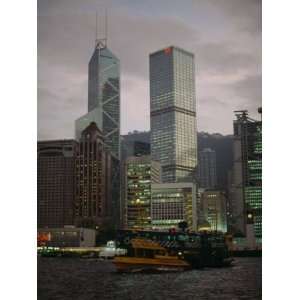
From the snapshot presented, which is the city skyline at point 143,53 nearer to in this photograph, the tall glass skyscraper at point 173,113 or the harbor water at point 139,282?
the tall glass skyscraper at point 173,113

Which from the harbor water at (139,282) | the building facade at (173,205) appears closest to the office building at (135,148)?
the building facade at (173,205)

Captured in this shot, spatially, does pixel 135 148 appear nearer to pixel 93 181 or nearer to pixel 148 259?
pixel 93 181

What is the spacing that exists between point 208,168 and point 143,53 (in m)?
0.90

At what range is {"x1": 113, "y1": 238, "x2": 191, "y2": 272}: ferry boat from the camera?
4051 mm

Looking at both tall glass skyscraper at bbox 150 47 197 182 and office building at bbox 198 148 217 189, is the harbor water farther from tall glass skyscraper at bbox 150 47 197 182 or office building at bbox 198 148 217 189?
tall glass skyscraper at bbox 150 47 197 182

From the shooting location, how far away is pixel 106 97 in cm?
415

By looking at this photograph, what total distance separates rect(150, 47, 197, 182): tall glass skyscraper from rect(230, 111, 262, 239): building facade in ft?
0.94

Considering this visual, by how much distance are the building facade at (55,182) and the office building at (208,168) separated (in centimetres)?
90

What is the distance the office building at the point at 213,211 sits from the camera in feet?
12.9

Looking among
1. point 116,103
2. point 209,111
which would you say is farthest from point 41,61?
point 209,111

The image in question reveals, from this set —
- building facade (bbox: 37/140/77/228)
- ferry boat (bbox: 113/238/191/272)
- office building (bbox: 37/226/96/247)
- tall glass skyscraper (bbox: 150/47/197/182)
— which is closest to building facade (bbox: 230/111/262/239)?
tall glass skyscraper (bbox: 150/47/197/182)
